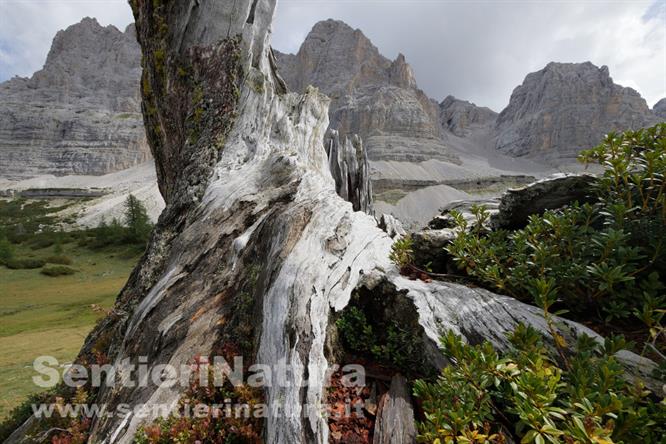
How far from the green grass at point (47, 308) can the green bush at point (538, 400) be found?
9.85 m

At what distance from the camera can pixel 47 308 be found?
870 inches

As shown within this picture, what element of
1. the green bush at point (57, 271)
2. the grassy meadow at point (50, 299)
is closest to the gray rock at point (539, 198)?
the grassy meadow at point (50, 299)

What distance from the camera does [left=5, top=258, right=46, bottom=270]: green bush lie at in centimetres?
3600

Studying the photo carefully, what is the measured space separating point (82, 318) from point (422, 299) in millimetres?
21473

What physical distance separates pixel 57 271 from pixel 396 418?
42.0 m

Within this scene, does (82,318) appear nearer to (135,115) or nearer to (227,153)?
(227,153)

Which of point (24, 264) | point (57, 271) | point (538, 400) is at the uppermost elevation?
point (538, 400)

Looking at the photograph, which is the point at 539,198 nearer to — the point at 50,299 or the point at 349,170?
the point at 349,170

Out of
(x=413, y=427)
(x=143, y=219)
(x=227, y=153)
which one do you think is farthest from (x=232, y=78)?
(x=143, y=219)

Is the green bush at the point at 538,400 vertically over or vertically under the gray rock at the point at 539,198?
under

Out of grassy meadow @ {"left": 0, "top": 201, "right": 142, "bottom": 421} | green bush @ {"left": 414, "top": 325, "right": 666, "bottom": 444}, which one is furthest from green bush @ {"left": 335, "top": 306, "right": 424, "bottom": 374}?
grassy meadow @ {"left": 0, "top": 201, "right": 142, "bottom": 421}

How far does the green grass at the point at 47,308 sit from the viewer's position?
10.4 metres

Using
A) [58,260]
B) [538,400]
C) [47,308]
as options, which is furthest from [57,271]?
[538,400]

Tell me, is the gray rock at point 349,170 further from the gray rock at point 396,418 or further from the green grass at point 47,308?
the green grass at point 47,308
